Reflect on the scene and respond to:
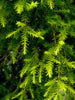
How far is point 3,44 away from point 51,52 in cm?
95

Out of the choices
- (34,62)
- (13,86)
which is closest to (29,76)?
(34,62)

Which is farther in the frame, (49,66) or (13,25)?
(13,25)

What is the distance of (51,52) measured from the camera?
135 cm

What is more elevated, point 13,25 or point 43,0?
point 43,0

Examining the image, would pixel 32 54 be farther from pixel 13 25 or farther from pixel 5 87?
pixel 5 87

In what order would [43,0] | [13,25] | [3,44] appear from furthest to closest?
[3,44]
[13,25]
[43,0]

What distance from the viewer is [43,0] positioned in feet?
4.59

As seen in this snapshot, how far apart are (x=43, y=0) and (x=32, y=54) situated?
0.54 meters

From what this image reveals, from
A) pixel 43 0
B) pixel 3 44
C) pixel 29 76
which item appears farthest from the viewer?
pixel 3 44

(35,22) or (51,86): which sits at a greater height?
(35,22)

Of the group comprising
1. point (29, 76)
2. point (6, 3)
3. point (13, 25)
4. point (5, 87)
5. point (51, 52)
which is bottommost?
point (5, 87)

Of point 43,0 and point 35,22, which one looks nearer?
point 43,0

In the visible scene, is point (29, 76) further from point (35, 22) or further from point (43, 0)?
point (43, 0)

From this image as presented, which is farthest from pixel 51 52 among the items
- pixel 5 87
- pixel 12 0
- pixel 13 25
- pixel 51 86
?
pixel 5 87
